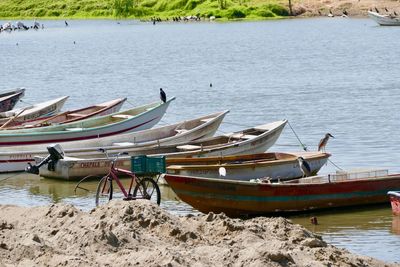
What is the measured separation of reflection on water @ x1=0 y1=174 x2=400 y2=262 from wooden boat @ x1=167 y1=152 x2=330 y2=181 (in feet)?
2.46

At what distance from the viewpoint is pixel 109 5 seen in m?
141

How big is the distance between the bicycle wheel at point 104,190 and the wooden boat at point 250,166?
132 cm

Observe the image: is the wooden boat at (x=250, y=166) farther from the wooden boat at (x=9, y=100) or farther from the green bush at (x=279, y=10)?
the green bush at (x=279, y=10)

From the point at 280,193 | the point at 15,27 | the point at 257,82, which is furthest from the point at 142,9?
the point at 280,193

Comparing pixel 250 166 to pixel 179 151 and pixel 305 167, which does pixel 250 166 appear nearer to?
pixel 305 167

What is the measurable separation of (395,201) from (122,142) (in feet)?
29.0

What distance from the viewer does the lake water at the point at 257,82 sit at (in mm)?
23609

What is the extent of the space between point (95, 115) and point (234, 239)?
1702 cm

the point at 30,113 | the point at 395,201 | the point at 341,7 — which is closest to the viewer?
the point at 395,201

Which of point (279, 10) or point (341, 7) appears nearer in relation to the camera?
point (341, 7)

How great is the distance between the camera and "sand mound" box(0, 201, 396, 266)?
502 inches

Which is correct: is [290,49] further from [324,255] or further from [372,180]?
[324,255]

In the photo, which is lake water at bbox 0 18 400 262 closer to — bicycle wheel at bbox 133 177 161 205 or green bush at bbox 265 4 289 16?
bicycle wheel at bbox 133 177 161 205

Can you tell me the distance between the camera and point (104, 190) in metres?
20.9
